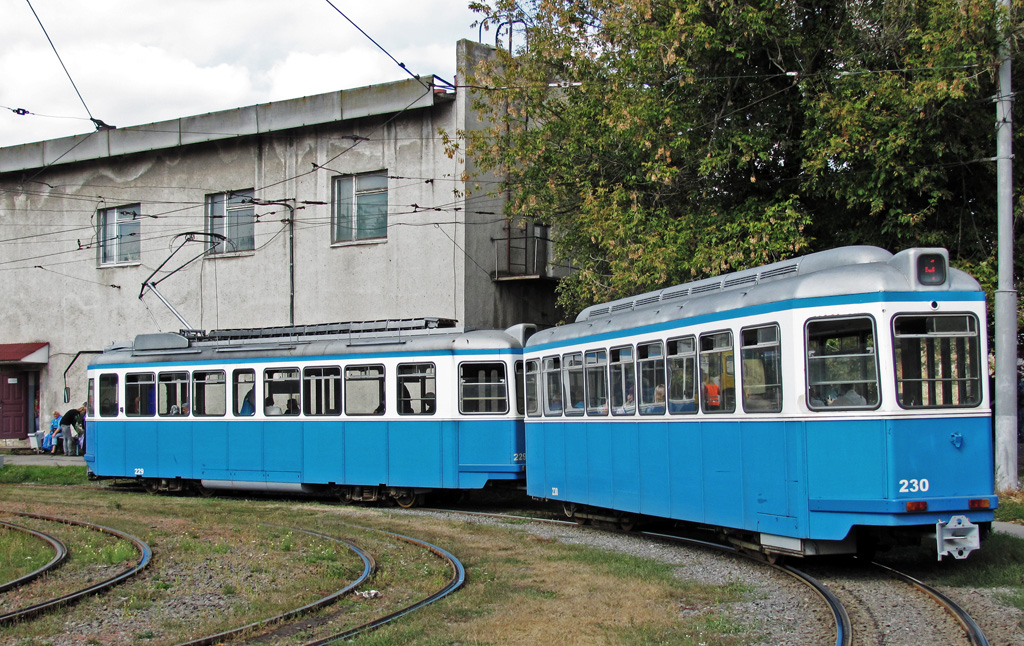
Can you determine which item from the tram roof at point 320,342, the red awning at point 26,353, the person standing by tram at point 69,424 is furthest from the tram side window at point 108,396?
the red awning at point 26,353

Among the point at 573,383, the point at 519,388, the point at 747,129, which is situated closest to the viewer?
the point at 573,383

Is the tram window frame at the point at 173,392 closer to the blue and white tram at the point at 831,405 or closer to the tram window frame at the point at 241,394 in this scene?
the tram window frame at the point at 241,394

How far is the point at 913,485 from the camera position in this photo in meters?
9.09

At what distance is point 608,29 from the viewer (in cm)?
1723

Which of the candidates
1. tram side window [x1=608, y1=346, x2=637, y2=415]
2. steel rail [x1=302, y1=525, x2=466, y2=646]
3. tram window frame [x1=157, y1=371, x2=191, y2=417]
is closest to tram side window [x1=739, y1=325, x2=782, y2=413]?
tram side window [x1=608, y1=346, x2=637, y2=415]

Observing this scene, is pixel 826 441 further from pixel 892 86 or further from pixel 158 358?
pixel 158 358

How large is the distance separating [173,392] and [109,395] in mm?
1954

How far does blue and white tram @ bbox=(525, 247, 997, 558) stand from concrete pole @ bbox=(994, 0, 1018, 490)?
5.33 metres

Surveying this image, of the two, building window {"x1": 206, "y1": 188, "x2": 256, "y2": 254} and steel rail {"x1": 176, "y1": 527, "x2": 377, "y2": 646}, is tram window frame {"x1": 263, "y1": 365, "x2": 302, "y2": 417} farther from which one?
building window {"x1": 206, "y1": 188, "x2": 256, "y2": 254}

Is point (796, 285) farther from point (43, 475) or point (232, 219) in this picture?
point (232, 219)

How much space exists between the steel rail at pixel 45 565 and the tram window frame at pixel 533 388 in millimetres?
6316

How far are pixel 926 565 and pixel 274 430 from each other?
37.0 feet

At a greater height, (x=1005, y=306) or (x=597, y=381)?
(x=1005, y=306)

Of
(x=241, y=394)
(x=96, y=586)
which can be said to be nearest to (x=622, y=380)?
(x=96, y=586)
